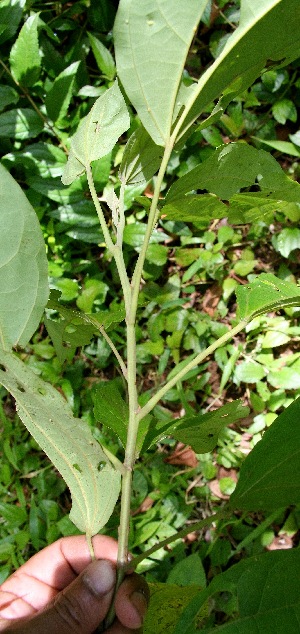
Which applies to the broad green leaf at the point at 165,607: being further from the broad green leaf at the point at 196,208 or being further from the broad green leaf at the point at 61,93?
the broad green leaf at the point at 61,93

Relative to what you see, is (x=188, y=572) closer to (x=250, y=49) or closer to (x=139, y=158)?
(x=139, y=158)

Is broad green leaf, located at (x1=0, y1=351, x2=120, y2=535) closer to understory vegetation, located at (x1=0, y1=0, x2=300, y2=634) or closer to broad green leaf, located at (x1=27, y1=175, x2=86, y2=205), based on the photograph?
understory vegetation, located at (x1=0, y1=0, x2=300, y2=634)

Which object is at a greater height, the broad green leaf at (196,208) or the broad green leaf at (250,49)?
the broad green leaf at (250,49)

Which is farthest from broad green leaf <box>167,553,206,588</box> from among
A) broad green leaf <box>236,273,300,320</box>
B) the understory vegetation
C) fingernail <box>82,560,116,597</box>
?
broad green leaf <box>236,273,300,320</box>

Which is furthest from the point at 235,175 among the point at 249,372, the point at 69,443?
the point at 249,372

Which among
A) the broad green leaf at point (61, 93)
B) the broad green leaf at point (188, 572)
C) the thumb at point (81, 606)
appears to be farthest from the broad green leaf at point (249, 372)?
the broad green leaf at point (61, 93)
